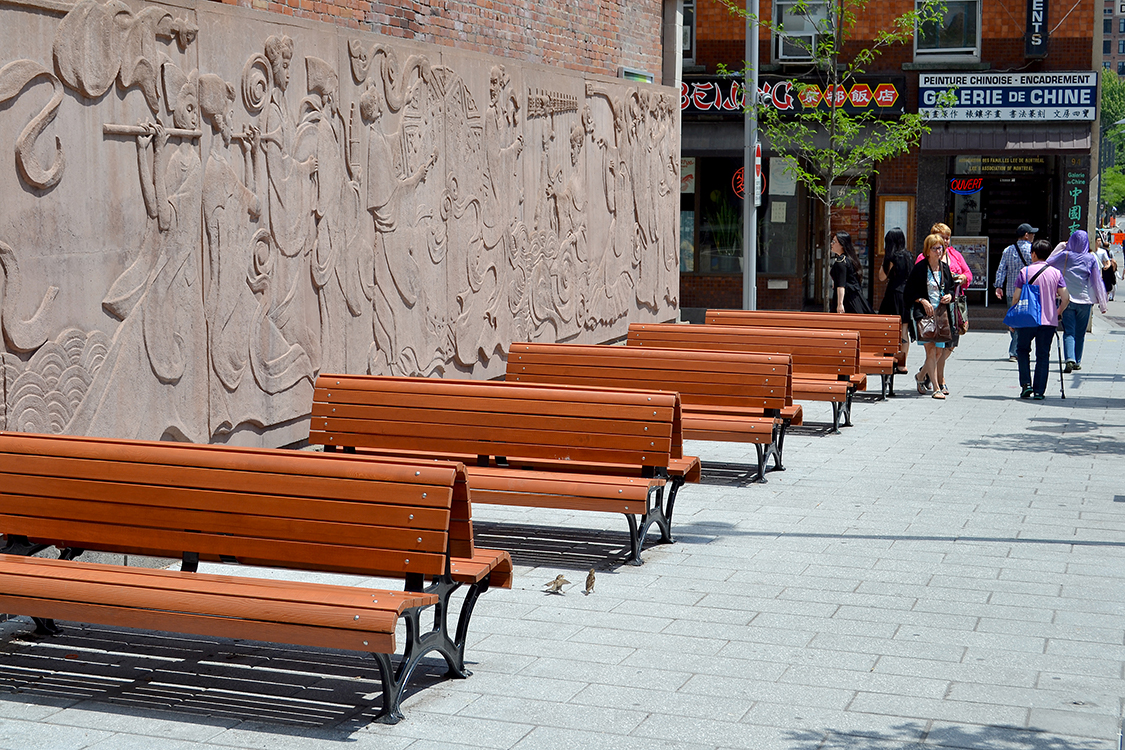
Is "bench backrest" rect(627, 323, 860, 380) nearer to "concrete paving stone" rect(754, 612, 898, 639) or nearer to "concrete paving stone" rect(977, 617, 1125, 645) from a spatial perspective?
"concrete paving stone" rect(754, 612, 898, 639)

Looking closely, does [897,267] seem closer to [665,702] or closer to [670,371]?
[670,371]

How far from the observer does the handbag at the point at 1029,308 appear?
14797 mm

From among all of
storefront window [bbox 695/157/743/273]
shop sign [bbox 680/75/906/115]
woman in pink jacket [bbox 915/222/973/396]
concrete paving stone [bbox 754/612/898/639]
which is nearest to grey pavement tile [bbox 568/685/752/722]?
concrete paving stone [bbox 754/612/898/639]

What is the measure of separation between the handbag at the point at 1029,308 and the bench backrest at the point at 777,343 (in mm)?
3110

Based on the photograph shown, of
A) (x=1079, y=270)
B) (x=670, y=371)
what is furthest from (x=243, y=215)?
(x=1079, y=270)

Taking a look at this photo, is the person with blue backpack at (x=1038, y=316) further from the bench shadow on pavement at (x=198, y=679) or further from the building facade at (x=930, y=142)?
the bench shadow on pavement at (x=198, y=679)

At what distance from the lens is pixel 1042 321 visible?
14742 mm

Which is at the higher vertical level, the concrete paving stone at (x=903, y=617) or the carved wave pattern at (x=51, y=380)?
the carved wave pattern at (x=51, y=380)

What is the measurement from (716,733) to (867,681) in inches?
37.1

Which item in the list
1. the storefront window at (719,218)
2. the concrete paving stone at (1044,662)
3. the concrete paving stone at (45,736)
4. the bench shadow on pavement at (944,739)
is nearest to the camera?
the concrete paving stone at (45,736)

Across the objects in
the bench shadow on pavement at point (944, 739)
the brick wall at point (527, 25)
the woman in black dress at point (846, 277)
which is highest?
the brick wall at point (527, 25)

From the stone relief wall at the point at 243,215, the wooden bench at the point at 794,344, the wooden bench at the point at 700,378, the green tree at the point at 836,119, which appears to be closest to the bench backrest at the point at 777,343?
the wooden bench at the point at 794,344

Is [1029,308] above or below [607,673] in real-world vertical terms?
above

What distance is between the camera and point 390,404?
799 cm
